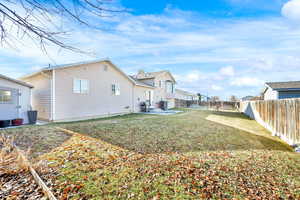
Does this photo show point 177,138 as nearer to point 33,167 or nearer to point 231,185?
point 231,185

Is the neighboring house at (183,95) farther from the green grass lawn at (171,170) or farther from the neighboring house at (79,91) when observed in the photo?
the green grass lawn at (171,170)

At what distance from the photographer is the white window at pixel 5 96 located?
7.93 m

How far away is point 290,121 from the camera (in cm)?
537

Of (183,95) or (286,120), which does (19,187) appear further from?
(183,95)

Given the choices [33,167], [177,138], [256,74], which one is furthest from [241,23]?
[256,74]

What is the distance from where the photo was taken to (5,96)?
804 centimetres

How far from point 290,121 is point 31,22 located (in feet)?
26.4

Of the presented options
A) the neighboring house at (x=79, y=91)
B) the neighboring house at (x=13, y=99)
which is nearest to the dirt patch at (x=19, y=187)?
the neighboring house at (x=79, y=91)

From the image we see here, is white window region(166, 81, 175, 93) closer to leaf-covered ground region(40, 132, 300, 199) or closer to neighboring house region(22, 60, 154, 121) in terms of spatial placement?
neighboring house region(22, 60, 154, 121)

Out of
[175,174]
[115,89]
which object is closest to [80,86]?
[115,89]

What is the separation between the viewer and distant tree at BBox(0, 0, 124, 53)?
1.99 metres

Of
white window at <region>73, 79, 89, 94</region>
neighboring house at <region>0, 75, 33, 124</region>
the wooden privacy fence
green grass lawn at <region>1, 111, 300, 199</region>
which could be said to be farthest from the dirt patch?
white window at <region>73, 79, 89, 94</region>

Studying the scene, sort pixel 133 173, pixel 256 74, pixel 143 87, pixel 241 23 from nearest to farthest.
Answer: pixel 133 173, pixel 241 23, pixel 143 87, pixel 256 74

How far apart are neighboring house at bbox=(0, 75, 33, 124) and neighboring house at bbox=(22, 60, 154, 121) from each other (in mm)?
994
